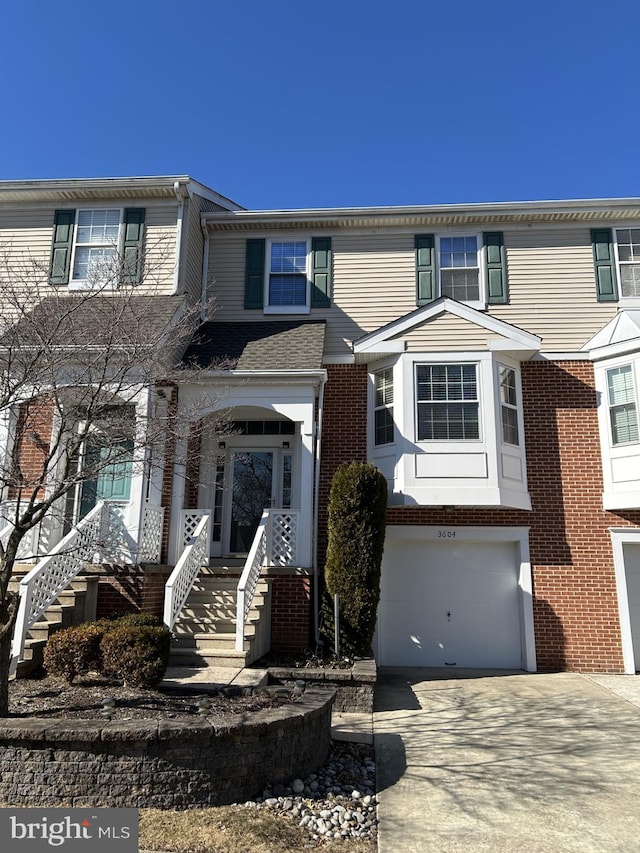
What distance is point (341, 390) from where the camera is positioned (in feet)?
38.9

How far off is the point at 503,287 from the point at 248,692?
29.3 ft

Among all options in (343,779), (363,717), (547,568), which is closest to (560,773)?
(343,779)

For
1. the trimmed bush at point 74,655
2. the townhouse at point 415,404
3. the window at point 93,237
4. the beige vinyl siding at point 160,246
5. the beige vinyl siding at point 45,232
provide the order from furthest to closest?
the window at point 93,237, the beige vinyl siding at point 45,232, the beige vinyl siding at point 160,246, the townhouse at point 415,404, the trimmed bush at point 74,655

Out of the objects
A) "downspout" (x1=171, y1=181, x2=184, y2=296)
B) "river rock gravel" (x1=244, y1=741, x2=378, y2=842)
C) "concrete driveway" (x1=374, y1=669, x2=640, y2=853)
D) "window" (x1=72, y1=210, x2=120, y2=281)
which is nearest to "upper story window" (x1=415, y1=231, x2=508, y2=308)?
"downspout" (x1=171, y1=181, x2=184, y2=296)

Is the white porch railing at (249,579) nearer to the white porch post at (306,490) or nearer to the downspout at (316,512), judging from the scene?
the white porch post at (306,490)

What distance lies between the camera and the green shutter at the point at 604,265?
12078 mm

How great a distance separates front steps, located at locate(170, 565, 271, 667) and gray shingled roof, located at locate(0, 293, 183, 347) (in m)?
3.88

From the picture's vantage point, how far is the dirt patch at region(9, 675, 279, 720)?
5.43 metres

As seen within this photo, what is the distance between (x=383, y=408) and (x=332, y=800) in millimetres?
7254

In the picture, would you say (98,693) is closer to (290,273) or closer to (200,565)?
(200,565)

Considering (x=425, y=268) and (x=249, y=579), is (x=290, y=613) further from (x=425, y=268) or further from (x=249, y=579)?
(x=425, y=268)

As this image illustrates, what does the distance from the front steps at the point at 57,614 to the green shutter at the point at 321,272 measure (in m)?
6.60

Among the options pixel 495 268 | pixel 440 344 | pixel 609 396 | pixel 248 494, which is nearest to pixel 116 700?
pixel 248 494

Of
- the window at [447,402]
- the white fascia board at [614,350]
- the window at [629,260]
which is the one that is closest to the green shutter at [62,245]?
the window at [447,402]
